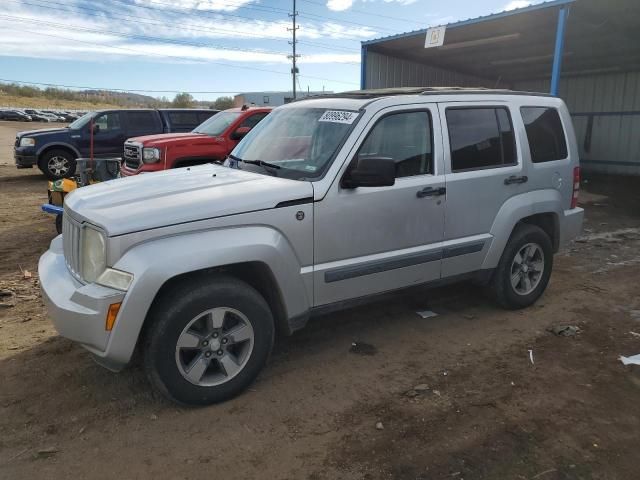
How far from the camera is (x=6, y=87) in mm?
97500

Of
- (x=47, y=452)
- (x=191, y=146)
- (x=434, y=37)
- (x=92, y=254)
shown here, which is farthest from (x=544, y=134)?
(x=434, y=37)

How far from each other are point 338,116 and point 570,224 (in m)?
2.82

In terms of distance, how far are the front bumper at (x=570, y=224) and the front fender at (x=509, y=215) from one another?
43cm

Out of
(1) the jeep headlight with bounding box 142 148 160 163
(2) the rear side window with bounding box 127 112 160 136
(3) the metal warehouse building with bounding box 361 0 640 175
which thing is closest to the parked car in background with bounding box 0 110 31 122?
(2) the rear side window with bounding box 127 112 160 136

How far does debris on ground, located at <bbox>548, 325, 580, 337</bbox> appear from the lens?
4473 mm

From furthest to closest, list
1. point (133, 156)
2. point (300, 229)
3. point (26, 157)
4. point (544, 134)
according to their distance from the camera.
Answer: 1. point (26, 157)
2. point (133, 156)
3. point (544, 134)
4. point (300, 229)

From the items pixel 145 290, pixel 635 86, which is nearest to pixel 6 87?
pixel 635 86

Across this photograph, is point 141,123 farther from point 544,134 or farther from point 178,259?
point 178,259

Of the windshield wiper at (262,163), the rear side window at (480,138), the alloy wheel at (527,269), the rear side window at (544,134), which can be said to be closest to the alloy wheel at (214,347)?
the windshield wiper at (262,163)

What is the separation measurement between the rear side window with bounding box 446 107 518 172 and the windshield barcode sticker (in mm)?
916

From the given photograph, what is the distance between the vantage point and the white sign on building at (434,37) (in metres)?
11.4

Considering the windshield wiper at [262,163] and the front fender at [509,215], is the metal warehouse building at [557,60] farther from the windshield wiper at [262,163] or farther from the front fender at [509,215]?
the windshield wiper at [262,163]

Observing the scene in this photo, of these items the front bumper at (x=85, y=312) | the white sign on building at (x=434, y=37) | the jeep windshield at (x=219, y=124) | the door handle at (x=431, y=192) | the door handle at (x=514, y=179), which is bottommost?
the front bumper at (x=85, y=312)

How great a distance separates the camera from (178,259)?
2.95 metres
